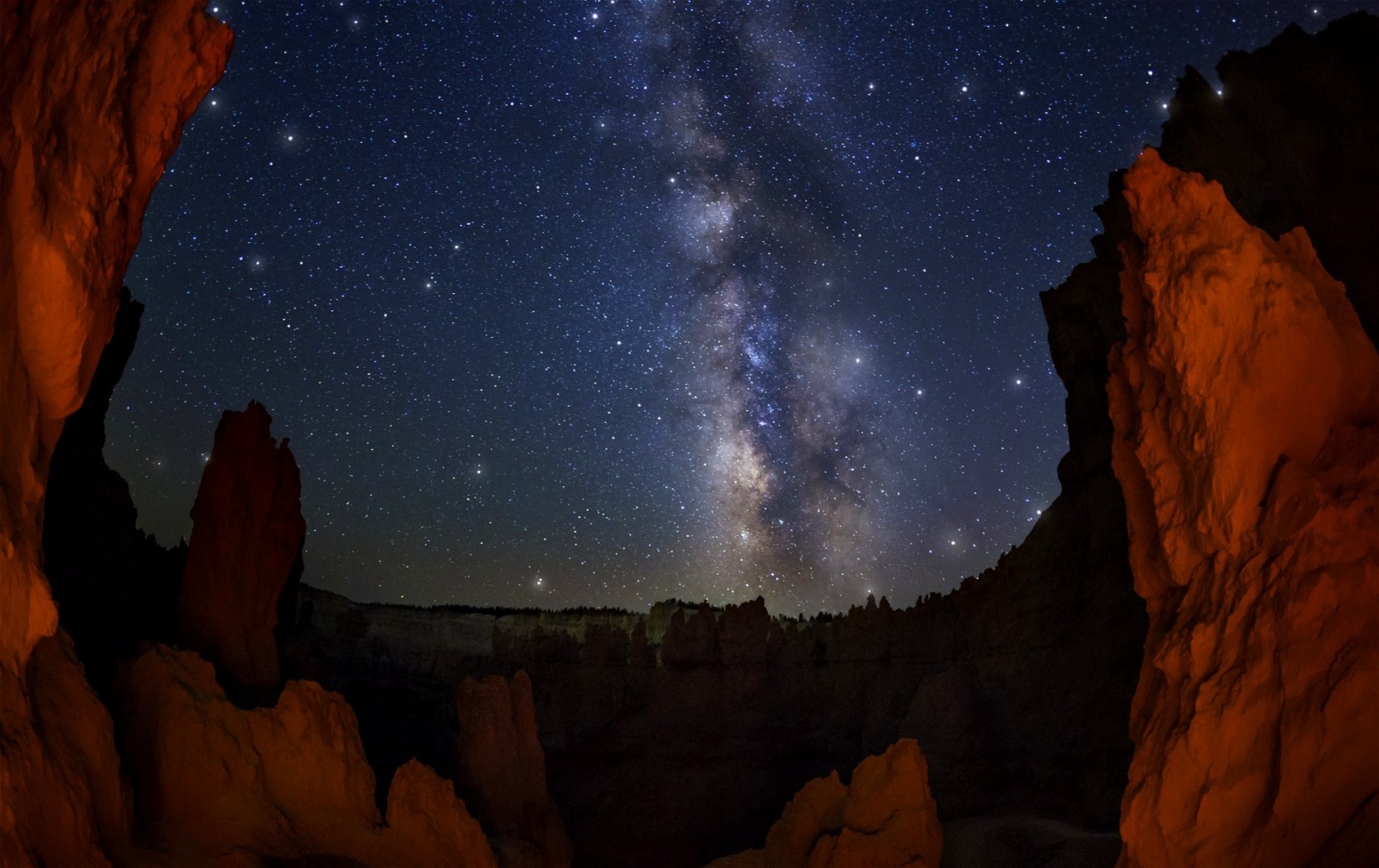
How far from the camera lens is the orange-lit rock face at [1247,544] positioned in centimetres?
692

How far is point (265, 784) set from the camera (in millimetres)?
15523

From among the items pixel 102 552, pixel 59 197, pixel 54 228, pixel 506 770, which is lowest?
pixel 506 770

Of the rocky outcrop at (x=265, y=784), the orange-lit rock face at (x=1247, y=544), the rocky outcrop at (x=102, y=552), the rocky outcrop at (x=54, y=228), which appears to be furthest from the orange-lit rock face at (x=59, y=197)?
the rocky outcrop at (x=102, y=552)

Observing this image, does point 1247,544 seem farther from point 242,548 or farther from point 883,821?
point 242,548

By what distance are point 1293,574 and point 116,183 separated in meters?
10.3

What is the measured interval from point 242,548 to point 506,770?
312 inches

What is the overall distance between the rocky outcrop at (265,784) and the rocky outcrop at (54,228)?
520cm

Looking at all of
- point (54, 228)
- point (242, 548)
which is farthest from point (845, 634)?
point (54, 228)

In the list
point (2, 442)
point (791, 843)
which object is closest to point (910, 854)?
point (791, 843)

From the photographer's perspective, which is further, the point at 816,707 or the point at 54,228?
the point at 816,707

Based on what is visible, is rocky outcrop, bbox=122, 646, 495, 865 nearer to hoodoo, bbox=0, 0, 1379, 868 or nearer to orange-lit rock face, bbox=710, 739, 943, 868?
hoodoo, bbox=0, 0, 1379, 868

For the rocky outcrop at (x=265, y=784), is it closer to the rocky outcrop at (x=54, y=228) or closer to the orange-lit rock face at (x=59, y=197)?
the rocky outcrop at (x=54, y=228)

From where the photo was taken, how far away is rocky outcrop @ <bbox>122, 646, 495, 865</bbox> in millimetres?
14344

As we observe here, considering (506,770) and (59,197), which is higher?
(59,197)
